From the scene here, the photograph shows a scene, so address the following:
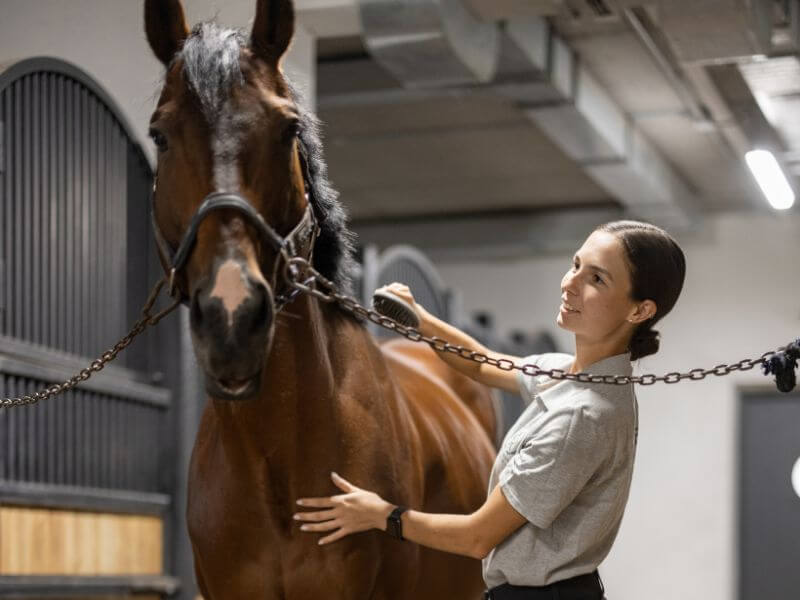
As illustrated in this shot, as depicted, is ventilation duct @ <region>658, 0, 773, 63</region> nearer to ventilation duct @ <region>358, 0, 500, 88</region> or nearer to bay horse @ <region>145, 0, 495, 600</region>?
ventilation duct @ <region>358, 0, 500, 88</region>

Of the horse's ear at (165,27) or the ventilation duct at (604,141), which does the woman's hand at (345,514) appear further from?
the ventilation duct at (604,141)

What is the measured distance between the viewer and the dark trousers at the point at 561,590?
212 cm

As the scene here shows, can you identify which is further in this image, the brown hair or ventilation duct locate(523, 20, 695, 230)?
ventilation duct locate(523, 20, 695, 230)

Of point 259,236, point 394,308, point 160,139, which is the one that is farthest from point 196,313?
point 394,308

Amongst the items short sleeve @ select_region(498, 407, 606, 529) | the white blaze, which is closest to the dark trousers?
short sleeve @ select_region(498, 407, 606, 529)

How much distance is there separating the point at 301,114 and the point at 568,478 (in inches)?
29.9

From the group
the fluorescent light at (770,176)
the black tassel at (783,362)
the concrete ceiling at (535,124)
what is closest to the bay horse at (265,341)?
the black tassel at (783,362)

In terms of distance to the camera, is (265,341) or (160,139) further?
(160,139)

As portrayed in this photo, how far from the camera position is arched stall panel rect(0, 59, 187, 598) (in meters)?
3.53

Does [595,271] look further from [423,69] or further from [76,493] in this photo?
[423,69]

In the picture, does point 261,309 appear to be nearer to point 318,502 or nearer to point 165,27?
point 318,502

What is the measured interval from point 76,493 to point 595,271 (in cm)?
212

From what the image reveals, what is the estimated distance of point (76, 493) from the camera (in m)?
3.76

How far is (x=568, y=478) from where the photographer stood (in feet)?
6.75
